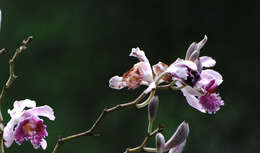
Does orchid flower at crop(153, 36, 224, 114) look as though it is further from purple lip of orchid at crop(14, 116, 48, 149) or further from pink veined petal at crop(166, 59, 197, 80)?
purple lip of orchid at crop(14, 116, 48, 149)

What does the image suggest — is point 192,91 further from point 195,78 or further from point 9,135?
point 9,135

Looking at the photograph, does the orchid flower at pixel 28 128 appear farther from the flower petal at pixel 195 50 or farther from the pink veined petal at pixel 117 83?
the flower petal at pixel 195 50

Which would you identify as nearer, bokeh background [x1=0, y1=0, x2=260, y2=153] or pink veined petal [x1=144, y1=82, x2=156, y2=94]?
pink veined petal [x1=144, y1=82, x2=156, y2=94]

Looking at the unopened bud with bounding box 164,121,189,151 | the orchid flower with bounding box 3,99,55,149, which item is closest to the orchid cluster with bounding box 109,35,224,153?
the unopened bud with bounding box 164,121,189,151

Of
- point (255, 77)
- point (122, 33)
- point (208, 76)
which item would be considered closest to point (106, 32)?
Answer: point (122, 33)

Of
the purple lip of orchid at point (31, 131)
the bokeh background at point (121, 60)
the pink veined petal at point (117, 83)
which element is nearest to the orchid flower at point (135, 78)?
the pink veined petal at point (117, 83)

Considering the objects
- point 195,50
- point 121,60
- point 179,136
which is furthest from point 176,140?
point 121,60
